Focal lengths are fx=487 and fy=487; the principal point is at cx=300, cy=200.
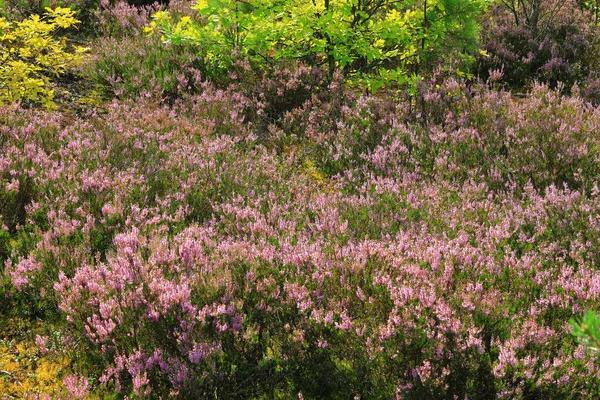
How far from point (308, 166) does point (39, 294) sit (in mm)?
3295

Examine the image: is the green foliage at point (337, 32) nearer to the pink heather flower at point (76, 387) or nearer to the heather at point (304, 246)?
the heather at point (304, 246)

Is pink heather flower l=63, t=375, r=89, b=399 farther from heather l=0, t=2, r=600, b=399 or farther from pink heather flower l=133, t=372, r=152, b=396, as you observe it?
pink heather flower l=133, t=372, r=152, b=396

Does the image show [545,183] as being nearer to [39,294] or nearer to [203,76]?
[39,294]

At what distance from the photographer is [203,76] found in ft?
24.5

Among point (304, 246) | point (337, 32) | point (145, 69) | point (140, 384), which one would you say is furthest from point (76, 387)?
point (145, 69)

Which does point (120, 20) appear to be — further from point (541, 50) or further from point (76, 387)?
point (76, 387)

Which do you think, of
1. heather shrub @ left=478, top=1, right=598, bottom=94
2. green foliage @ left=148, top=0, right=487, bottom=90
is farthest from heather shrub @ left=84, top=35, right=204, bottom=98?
heather shrub @ left=478, top=1, right=598, bottom=94

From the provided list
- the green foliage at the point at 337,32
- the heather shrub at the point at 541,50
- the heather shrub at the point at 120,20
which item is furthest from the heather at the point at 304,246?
the heather shrub at the point at 120,20

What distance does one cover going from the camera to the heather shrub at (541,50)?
303 inches

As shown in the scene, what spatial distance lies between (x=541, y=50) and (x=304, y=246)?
268 inches

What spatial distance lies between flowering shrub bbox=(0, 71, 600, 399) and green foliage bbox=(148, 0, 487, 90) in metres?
0.80

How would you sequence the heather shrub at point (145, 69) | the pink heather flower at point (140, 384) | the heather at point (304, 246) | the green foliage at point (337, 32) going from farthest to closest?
the heather shrub at point (145, 69), the green foliage at point (337, 32), the heather at point (304, 246), the pink heather flower at point (140, 384)

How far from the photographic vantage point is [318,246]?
11.0 ft

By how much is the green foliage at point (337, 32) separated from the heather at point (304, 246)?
0.41 meters
